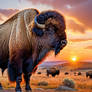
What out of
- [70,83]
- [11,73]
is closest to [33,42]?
[11,73]

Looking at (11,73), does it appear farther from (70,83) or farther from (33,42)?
(70,83)

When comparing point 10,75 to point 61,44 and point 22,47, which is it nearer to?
point 22,47

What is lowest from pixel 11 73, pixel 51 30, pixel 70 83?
pixel 70 83

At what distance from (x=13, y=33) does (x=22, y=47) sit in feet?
3.43

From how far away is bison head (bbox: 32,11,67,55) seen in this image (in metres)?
9.08

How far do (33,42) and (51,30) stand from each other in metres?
0.97

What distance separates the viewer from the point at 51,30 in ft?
30.0

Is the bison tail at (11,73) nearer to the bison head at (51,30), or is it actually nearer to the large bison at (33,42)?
the large bison at (33,42)

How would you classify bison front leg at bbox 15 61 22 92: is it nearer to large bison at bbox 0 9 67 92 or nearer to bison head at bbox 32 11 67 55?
large bison at bbox 0 9 67 92

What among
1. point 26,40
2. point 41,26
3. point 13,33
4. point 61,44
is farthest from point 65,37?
point 13,33

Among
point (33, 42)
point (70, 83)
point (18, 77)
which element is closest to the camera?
point (18, 77)

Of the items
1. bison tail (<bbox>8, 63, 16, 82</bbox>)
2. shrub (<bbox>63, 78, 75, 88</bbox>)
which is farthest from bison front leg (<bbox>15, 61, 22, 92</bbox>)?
shrub (<bbox>63, 78, 75, 88</bbox>)

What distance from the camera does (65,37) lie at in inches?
361

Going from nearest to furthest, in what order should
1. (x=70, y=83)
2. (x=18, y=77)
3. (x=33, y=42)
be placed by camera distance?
(x=18, y=77), (x=33, y=42), (x=70, y=83)
